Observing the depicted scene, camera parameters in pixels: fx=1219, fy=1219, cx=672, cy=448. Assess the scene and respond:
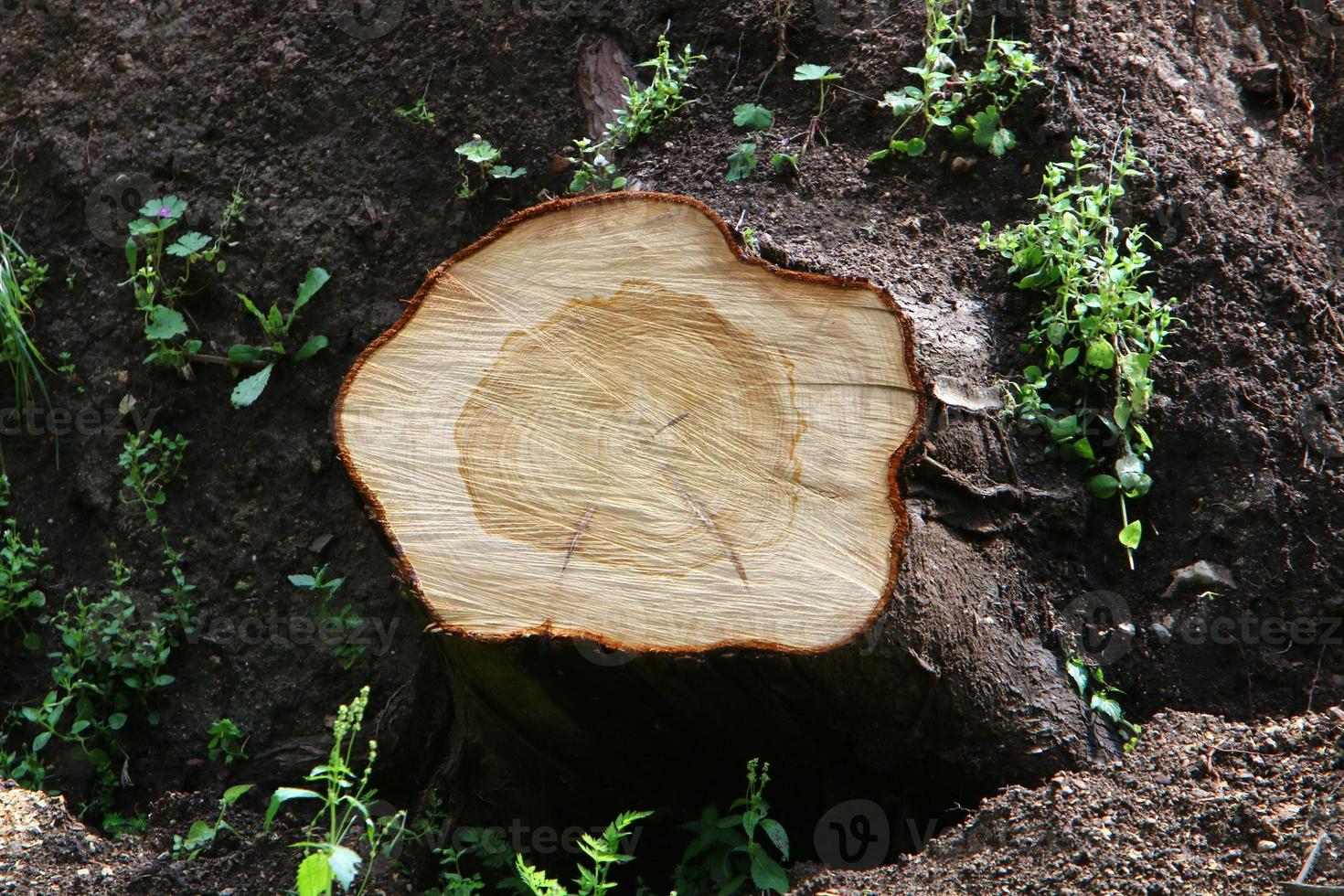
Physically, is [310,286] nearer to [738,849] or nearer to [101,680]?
[101,680]

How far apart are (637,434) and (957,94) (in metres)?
1.36

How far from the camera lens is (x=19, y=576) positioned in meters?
3.04

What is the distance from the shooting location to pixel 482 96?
326 cm

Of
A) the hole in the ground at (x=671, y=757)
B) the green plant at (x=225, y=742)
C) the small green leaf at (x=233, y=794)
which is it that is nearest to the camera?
the hole in the ground at (x=671, y=757)

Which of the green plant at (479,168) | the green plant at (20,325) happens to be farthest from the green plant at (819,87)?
the green plant at (20,325)

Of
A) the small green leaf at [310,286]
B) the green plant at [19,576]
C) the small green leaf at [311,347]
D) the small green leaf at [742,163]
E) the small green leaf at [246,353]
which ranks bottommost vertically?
the green plant at [19,576]

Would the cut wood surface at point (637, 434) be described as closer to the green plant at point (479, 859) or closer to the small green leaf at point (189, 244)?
the green plant at point (479, 859)

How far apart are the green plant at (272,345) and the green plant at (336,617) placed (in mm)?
506

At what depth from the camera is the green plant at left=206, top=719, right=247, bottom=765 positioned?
2.78 meters

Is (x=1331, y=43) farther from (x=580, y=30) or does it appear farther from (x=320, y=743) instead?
(x=320, y=743)

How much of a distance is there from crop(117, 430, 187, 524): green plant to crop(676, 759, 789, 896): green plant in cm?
159

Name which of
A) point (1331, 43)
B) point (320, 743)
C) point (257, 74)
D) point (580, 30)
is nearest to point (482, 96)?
point (580, 30)

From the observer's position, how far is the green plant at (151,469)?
304cm

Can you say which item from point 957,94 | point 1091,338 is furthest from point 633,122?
point 1091,338
